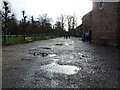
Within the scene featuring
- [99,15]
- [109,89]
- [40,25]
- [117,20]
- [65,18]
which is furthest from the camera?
[65,18]

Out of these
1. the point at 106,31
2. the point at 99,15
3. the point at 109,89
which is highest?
the point at 99,15

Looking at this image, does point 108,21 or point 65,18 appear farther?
point 65,18

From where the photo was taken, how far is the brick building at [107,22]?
856 inches

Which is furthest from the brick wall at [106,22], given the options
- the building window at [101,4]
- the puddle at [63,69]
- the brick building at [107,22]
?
the puddle at [63,69]

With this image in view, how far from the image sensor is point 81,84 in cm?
560

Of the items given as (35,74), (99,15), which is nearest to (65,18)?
(99,15)

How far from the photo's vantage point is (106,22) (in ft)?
79.7

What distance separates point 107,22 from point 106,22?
35cm

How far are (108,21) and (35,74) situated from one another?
735 inches

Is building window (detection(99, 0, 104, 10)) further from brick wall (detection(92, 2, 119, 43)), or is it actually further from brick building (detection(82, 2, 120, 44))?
brick wall (detection(92, 2, 119, 43))

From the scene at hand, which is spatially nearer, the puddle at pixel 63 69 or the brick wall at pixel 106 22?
the puddle at pixel 63 69

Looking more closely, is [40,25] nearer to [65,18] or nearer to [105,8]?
[65,18]

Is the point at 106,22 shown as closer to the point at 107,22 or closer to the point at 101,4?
the point at 107,22

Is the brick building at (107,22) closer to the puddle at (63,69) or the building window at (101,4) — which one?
the building window at (101,4)
